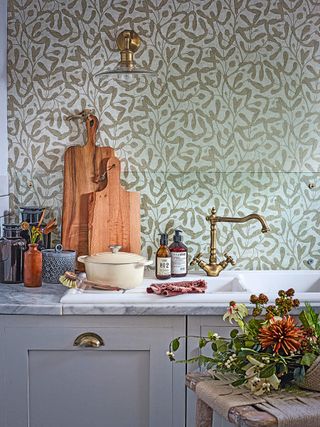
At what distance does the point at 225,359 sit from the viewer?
2047mm

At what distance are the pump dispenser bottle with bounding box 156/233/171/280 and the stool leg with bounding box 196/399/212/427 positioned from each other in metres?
1.18

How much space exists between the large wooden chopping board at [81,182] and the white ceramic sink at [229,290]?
37 cm

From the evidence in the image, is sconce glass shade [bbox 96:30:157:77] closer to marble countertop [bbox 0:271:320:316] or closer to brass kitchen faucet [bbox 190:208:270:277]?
brass kitchen faucet [bbox 190:208:270:277]

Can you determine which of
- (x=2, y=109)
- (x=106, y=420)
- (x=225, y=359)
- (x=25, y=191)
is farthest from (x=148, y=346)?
(x=2, y=109)

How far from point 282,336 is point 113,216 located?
1489 mm

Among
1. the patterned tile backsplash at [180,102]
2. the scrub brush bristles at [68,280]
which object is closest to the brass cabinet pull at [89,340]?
the scrub brush bristles at [68,280]

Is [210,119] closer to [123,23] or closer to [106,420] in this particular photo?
[123,23]

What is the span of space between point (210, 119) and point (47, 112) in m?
0.71

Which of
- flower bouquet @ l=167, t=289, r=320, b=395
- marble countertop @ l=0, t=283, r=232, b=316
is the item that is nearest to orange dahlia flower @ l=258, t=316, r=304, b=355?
flower bouquet @ l=167, t=289, r=320, b=395

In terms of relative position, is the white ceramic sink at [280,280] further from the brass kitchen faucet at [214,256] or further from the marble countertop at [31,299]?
the marble countertop at [31,299]

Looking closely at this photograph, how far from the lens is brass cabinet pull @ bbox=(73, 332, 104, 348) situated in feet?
9.04

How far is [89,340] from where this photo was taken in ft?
9.05

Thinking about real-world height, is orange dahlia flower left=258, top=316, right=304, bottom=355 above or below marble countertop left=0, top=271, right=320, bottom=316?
above

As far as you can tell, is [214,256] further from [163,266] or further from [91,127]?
[91,127]
